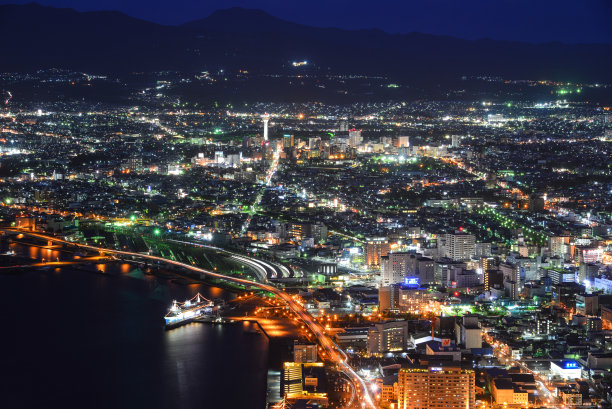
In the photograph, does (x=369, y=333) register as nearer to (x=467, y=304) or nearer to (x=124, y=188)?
(x=467, y=304)

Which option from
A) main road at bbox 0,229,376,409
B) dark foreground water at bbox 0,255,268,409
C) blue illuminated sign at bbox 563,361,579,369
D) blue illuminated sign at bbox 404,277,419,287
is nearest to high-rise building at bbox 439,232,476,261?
blue illuminated sign at bbox 404,277,419,287

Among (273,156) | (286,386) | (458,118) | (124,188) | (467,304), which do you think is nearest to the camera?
(286,386)

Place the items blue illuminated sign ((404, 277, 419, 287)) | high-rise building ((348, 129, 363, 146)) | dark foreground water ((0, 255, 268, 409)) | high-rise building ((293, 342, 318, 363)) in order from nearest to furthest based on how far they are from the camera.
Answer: dark foreground water ((0, 255, 268, 409)) < high-rise building ((293, 342, 318, 363)) < blue illuminated sign ((404, 277, 419, 287)) < high-rise building ((348, 129, 363, 146))

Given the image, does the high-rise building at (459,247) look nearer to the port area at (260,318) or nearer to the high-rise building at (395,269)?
the high-rise building at (395,269)

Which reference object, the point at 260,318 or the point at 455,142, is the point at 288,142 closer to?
the point at 455,142

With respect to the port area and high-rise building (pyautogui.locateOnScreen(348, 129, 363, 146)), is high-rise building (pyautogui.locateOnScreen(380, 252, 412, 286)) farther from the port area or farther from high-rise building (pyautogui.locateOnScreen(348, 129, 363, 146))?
high-rise building (pyautogui.locateOnScreen(348, 129, 363, 146))

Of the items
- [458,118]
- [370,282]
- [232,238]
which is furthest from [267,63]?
[370,282]

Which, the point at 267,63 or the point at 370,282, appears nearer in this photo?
the point at 370,282
